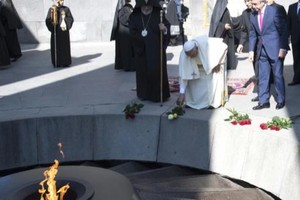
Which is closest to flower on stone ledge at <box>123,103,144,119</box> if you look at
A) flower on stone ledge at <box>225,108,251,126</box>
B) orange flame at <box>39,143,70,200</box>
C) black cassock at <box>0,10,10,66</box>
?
flower on stone ledge at <box>225,108,251,126</box>

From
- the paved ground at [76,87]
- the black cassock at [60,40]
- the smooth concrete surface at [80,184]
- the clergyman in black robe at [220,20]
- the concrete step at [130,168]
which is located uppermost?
the clergyman in black robe at [220,20]

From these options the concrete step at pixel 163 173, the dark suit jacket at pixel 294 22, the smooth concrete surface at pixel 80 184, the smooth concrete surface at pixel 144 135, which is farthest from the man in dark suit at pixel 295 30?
the smooth concrete surface at pixel 80 184

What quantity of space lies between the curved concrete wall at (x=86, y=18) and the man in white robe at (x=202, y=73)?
8095mm

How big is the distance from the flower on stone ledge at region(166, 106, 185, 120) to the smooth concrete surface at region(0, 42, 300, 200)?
0.09m

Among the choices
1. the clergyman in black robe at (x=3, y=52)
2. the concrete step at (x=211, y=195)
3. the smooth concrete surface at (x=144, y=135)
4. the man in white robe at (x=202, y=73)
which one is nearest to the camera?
the concrete step at (x=211, y=195)

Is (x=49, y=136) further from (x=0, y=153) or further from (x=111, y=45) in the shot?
(x=111, y=45)

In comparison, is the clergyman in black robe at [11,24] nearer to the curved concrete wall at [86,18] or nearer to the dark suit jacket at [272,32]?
the curved concrete wall at [86,18]

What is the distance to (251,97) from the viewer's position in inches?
310

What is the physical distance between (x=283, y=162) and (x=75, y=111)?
322 centimetres

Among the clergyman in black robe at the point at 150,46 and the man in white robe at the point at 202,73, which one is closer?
the man in white robe at the point at 202,73

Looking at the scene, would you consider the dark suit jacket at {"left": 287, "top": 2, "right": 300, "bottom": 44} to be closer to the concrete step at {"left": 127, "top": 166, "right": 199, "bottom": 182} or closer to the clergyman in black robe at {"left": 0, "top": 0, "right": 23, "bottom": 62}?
the concrete step at {"left": 127, "top": 166, "right": 199, "bottom": 182}

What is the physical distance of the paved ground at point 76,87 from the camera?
7469 millimetres

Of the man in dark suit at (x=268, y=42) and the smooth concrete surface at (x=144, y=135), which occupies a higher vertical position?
the man in dark suit at (x=268, y=42)

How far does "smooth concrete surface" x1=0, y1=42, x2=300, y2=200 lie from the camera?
19.6 ft
